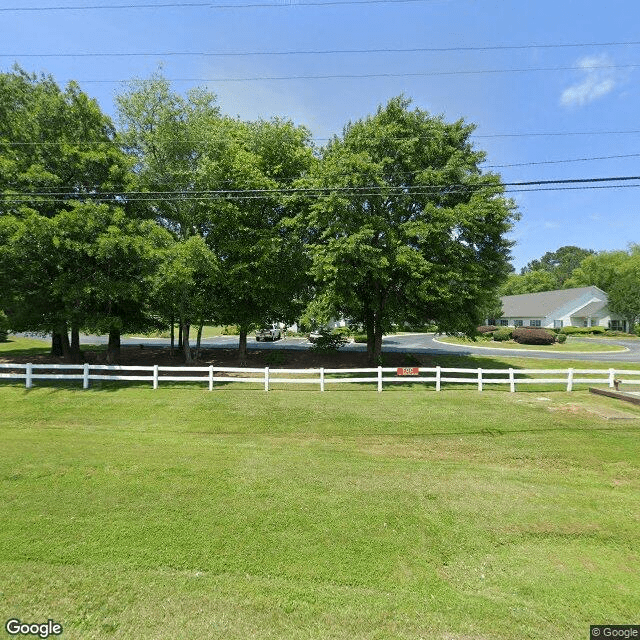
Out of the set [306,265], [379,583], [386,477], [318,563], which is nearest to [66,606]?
[318,563]

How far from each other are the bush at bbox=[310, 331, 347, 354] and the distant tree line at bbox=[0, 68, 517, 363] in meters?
2.91

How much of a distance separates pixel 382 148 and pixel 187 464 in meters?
16.0

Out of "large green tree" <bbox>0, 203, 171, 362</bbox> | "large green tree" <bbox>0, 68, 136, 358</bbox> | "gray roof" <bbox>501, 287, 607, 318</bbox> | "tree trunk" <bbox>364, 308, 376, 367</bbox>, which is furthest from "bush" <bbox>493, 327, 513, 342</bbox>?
"large green tree" <bbox>0, 68, 136, 358</bbox>

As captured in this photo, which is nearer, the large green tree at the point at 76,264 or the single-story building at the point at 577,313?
the large green tree at the point at 76,264

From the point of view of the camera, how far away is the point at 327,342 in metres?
23.1

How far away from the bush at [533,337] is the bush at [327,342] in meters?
25.8

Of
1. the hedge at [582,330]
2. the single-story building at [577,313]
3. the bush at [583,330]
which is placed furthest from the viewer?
the single-story building at [577,313]

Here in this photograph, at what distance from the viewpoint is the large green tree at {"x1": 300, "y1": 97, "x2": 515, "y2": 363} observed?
15.9 metres

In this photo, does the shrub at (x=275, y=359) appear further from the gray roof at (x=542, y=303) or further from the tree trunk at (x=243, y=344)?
the gray roof at (x=542, y=303)

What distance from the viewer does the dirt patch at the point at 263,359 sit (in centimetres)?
2098

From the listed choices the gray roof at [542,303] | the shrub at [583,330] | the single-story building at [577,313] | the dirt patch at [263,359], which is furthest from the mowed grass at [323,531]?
the gray roof at [542,303]

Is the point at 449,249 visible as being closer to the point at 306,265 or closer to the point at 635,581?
the point at 306,265

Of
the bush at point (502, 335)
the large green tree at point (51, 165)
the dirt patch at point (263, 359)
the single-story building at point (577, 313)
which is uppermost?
the large green tree at point (51, 165)

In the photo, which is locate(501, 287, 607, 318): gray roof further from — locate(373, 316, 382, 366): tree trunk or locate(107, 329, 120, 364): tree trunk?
locate(107, 329, 120, 364): tree trunk
